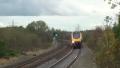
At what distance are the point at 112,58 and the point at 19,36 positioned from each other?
53.2 metres

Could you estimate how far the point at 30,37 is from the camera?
8412 cm

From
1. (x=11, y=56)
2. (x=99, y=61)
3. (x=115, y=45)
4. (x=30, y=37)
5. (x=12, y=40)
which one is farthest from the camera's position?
(x=30, y=37)

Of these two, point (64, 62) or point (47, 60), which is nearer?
point (64, 62)

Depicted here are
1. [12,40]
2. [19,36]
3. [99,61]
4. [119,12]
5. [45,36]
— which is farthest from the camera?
[45,36]

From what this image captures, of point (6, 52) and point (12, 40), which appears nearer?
point (6, 52)

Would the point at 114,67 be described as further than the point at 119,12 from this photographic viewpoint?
Yes

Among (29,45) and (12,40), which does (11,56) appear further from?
(29,45)

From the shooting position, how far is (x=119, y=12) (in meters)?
18.8

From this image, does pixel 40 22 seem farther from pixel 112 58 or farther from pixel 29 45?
pixel 112 58

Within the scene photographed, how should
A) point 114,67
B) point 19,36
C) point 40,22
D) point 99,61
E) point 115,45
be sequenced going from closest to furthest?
1. point 115,45
2. point 114,67
3. point 99,61
4. point 19,36
5. point 40,22

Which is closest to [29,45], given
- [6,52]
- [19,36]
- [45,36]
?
[19,36]

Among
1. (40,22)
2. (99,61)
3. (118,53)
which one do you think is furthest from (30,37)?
(40,22)

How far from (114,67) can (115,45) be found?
202 cm

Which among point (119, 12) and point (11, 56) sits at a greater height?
point (119, 12)
